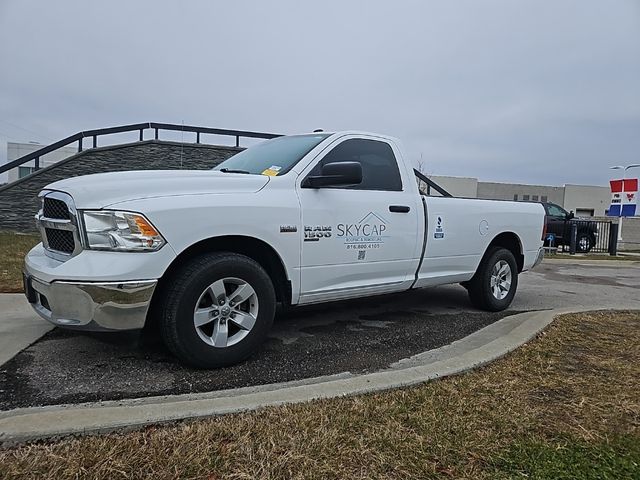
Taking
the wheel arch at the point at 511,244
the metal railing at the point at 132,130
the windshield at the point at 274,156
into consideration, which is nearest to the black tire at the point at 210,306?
the windshield at the point at 274,156

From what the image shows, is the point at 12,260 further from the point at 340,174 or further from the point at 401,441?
the point at 401,441

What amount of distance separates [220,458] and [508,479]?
1313 millimetres

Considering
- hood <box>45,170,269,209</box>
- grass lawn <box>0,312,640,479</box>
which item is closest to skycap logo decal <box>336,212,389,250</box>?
hood <box>45,170,269,209</box>

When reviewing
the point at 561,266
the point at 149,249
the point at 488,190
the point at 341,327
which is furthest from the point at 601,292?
the point at 488,190

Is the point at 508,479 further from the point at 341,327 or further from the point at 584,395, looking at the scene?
the point at 341,327

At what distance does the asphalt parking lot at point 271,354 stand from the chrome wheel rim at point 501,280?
264 mm

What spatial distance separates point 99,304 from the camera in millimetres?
2971

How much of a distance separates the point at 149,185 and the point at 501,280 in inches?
173

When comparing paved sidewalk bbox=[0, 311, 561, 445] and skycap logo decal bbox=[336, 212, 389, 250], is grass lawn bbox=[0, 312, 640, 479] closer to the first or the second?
paved sidewalk bbox=[0, 311, 561, 445]

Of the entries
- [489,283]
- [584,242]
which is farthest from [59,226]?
[584,242]

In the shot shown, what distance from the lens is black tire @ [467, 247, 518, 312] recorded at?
5.64 metres

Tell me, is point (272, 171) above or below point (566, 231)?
above

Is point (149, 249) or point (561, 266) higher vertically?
point (149, 249)

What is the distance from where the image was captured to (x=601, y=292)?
7984 millimetres
